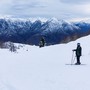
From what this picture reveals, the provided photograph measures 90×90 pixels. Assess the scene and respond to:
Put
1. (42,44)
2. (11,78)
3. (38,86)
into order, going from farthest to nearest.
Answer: (42,44), (11,78), (38,86)

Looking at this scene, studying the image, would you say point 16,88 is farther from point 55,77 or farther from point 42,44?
point 42,44

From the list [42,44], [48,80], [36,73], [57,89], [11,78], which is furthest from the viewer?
[42,44]

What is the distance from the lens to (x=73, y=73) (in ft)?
62.3

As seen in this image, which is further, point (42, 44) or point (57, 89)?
point (42, 44)

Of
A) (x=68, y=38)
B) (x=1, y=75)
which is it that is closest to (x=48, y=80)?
(x=1, y=75)

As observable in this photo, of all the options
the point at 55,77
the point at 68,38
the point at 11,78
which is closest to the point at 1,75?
the point at 11,78

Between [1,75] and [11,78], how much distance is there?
164cm

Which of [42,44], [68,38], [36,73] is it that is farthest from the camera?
[68,38]

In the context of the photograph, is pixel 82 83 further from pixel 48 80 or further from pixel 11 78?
pixel 11 78

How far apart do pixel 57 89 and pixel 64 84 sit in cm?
97

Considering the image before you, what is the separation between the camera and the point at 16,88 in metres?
15.2

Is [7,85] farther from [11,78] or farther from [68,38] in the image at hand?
[68,38]

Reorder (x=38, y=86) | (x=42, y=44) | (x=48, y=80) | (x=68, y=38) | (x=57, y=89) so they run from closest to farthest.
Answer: (x=57, y=89)
(x=38, y=86)
(x=48, y=80)
(x=42, y=44)
(x=68, y=38)

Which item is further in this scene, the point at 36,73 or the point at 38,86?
the point at 36,73
